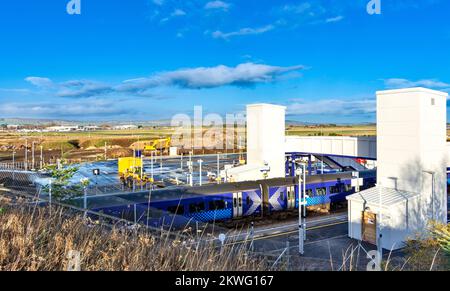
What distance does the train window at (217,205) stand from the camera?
59.1 ft

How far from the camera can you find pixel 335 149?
80.8 ft

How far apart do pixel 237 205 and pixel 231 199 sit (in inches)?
21.2

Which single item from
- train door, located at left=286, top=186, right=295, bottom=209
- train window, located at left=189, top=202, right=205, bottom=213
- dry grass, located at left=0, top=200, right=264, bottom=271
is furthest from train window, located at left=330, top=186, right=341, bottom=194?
dry grass, located at left=0, top=200, right=264, bottom=271

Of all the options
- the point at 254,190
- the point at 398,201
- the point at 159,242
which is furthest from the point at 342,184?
the point at 159,242

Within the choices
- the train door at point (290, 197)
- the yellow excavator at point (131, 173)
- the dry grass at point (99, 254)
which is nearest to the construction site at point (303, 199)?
the train door at point (290, 197)

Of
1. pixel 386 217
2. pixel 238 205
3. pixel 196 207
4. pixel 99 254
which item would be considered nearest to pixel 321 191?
pixel 238 205

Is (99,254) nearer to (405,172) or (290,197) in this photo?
(405,172)

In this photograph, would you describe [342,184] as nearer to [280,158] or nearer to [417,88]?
[280,158]

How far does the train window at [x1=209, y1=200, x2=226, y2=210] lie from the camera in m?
18.0

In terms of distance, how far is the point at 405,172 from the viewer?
15320mm

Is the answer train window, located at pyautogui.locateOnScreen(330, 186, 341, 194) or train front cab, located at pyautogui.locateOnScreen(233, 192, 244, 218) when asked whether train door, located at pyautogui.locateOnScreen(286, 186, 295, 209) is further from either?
train front cab, located at pyautogui.locateOnScreen(233, 192, 244, 218)

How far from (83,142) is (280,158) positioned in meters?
66.8

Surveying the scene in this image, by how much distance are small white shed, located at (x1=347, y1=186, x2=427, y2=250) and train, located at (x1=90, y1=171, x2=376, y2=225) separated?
5351 mm

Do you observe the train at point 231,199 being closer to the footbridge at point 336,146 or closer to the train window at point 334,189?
the train window at point 334,189
